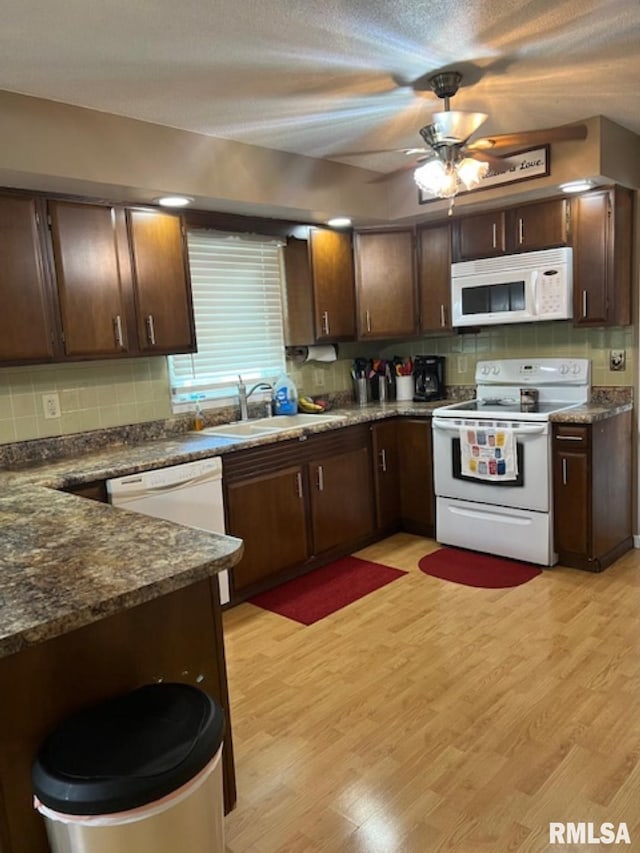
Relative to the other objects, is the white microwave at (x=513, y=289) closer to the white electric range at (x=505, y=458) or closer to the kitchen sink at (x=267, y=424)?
the white electric range at (x=505, y=458)

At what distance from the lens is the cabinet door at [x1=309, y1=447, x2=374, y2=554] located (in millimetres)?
3805

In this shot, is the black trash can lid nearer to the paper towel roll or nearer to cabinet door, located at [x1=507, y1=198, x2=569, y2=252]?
the paper towel roll

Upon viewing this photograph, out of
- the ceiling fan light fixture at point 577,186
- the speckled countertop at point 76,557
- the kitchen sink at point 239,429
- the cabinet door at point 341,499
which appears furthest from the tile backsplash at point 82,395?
the ceiling fan light fixture at point 577,186

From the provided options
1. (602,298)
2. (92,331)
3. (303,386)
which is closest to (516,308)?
(602,298)

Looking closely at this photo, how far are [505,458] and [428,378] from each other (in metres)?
1.15

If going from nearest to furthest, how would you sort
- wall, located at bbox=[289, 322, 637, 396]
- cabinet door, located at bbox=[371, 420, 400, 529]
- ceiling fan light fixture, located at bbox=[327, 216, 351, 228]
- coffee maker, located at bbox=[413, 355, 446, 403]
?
wall, located at bbox=[289, 322, 637, 396] < ceiling fan light fixture, located at bbox=[327, 216, 351, 228] < cabinet door, located at bbox=[371, 420, 400, 529] < coffee maker, located at bbox=[413, 355, 446, 403]

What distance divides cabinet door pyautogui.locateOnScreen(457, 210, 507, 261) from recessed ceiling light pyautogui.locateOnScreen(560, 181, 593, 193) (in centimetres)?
42

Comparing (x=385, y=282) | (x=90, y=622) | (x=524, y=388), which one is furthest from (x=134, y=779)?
(x=385, y=282)

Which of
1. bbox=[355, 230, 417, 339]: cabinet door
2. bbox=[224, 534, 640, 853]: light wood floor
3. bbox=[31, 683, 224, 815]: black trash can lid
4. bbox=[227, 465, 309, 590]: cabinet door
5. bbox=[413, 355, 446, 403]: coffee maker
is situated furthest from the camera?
bbox=[413, 355, 446, 403]: coffee maker

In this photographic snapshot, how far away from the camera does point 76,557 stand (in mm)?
1606

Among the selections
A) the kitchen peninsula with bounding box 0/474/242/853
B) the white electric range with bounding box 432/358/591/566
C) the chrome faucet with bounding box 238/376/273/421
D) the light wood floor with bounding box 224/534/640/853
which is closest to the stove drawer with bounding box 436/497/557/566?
the white electric range with bounding box 432/358/591/566

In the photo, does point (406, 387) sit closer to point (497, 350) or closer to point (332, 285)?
point (497, 350)

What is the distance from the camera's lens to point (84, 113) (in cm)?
268

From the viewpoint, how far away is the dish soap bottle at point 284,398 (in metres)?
4.15
